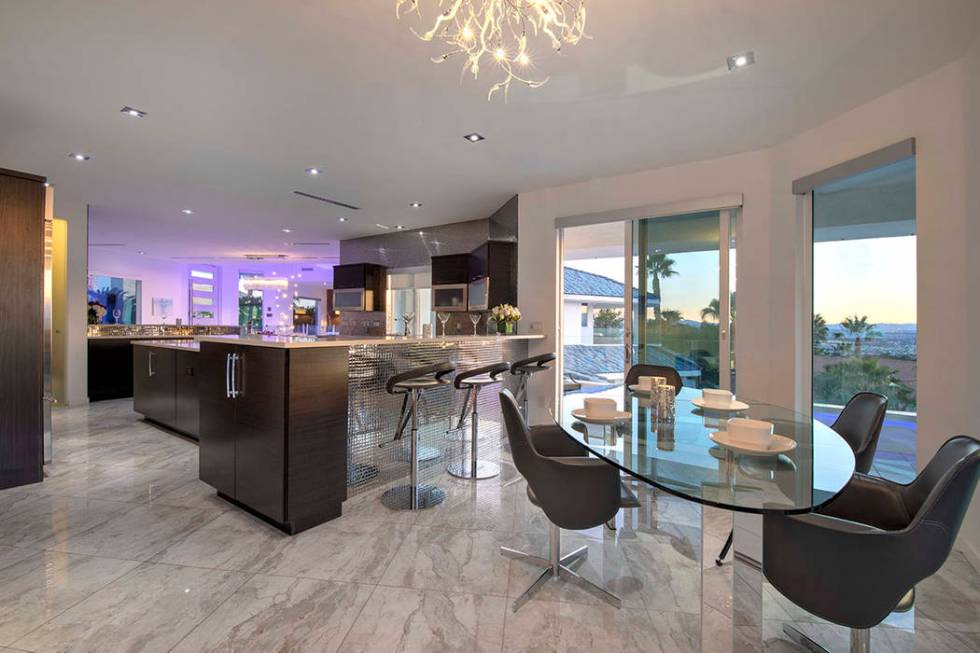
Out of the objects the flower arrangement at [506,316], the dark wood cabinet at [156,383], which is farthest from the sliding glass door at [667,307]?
the dark wood cabinet at [156,383]

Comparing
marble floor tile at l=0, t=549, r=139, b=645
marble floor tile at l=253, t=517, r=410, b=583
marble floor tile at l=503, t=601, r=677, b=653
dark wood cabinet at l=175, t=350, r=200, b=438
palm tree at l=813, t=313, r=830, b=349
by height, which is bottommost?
marble floor tile at l=503, t=601, r=677, b=653

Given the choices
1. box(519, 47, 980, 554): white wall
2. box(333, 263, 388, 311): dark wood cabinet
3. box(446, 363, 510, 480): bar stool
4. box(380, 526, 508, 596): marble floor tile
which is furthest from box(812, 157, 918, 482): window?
box(333, 263, 388, 311): dark wood cabinet

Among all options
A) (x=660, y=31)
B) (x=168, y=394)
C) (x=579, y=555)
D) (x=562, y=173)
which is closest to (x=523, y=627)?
(x=579, y=555)

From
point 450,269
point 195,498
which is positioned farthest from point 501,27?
point 450,269

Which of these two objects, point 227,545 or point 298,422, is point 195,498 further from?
point 298,422

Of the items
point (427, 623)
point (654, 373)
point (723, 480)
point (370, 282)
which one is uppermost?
point (370, 282)

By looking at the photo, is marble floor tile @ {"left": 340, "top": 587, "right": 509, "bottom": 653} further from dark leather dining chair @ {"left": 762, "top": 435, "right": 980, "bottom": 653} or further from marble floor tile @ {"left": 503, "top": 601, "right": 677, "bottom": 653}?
dark leather dining chair @ {"left": 762, "top": 435, "right": 980, "bottom": 653}

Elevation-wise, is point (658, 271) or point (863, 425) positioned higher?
point (658, 271)

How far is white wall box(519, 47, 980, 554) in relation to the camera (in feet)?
7.73

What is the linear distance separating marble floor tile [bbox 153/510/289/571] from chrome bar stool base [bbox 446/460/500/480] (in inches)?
55.1

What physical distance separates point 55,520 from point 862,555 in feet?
12.5

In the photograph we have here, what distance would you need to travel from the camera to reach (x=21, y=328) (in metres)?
3.02

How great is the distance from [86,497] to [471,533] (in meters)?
2.61

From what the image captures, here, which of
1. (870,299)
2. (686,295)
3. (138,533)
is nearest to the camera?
(138,533)
